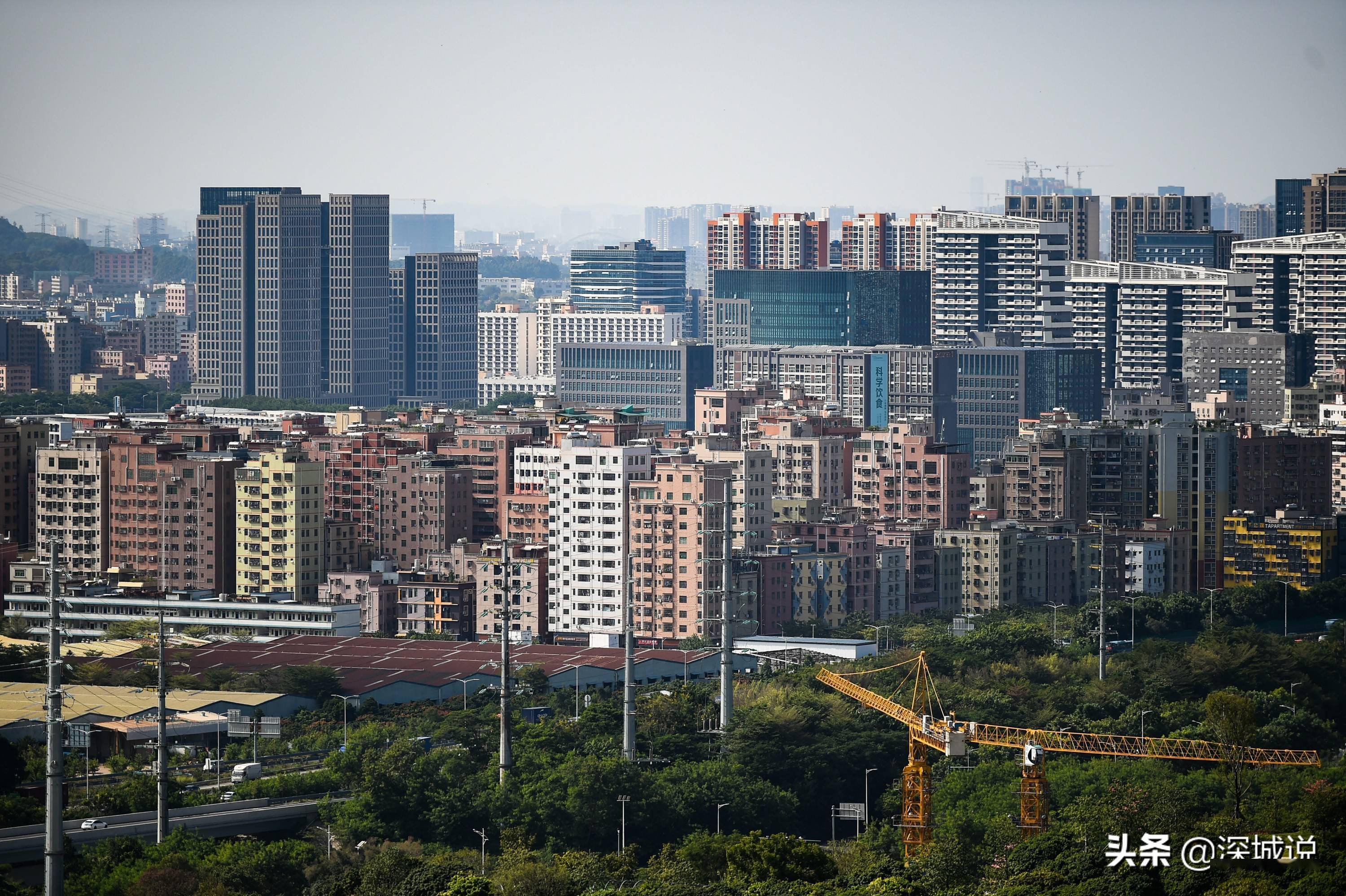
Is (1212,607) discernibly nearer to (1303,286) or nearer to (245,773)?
(245,773)

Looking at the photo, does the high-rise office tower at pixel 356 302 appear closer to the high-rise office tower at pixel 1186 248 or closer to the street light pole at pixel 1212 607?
the high-rise office tower at pixel 1186 248

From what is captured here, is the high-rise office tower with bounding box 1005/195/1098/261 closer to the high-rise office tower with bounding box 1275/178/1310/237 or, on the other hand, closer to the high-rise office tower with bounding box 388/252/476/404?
the high-rise office tower with bounding box 1275/178/1310/237

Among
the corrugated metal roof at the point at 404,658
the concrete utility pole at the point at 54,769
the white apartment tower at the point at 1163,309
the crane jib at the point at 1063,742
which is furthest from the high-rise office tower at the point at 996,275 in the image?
the concrete utility pole at the point at 54,769

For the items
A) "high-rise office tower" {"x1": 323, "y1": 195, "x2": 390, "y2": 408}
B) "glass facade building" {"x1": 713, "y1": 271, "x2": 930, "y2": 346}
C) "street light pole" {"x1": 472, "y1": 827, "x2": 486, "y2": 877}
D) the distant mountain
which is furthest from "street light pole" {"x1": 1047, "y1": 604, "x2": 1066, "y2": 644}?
the distant mountain

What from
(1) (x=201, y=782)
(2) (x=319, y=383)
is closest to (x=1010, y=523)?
(1) (x=201, y=782)

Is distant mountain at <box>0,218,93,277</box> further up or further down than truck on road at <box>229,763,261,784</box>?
further up

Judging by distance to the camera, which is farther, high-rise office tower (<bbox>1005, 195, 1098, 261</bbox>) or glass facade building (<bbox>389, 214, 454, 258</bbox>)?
glass facade building (<bbox>389, 214, 454, 258</bbox>)
